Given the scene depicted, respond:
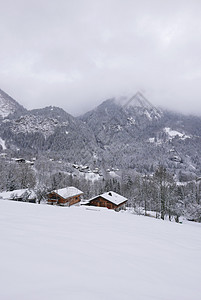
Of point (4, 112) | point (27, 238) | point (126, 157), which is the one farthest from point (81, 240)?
point (4, 112)

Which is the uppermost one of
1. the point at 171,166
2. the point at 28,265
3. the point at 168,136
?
the point at 168,136

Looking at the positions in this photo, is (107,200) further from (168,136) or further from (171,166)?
(168,136)

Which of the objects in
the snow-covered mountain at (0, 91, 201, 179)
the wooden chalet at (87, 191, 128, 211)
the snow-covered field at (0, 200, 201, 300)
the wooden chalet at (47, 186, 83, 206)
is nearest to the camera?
the snow-covered field at (0, 200, 201, 300)

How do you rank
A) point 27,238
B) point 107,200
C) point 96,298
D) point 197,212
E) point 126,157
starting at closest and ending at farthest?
point 96,298, point 27,238, point 197,212, point 107,200, point 126,157

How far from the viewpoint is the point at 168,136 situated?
19750 centimetres

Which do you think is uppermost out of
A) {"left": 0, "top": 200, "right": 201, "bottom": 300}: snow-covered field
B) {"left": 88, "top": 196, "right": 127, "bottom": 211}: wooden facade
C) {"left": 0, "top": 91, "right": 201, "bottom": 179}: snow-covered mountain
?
{"left": 0, "top": 91, "right": 201, "bottom": 179}: snow-covered mountain

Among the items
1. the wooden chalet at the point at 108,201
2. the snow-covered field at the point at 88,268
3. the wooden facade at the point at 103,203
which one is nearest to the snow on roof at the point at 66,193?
the wooden facade at the point at 103,203

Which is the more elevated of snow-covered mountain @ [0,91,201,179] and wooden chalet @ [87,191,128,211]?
snow-covered mountain @ [0,91,201,179]

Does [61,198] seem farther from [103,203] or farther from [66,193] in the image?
[103,203]

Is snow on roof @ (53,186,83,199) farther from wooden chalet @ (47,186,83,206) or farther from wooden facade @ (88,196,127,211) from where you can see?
wooden facade @ (88,196,127,211)

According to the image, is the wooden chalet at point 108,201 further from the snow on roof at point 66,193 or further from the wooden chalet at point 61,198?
the wooden chalet at point 61,198

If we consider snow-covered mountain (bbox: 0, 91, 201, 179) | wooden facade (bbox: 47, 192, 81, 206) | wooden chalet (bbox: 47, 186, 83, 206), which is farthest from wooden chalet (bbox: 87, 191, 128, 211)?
snow-covered mountain (bbox: 0, 91, 201, 179)

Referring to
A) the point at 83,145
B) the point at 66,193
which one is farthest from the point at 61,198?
the point at 83,145

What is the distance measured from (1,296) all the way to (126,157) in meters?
138
